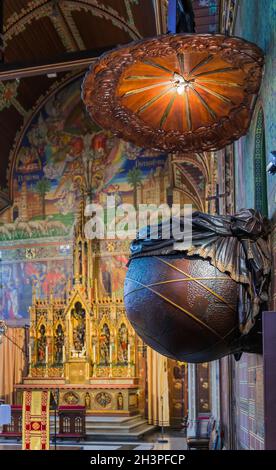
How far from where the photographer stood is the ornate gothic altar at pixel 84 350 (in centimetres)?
1487

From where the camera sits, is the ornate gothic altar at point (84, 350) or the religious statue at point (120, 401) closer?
the religious statue at point (120, 401)

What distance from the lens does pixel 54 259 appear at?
17.6 metres

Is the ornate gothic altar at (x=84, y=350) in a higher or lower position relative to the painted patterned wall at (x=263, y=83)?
lower

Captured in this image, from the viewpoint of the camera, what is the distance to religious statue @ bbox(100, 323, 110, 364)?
15.7 metres

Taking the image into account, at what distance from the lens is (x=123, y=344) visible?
15.6m

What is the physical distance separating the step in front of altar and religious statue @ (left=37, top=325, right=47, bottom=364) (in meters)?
2.39

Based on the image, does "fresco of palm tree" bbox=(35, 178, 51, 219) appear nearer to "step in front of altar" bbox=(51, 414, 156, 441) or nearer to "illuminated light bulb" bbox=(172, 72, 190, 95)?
"step in front of altar" bbox=(51, 414, 156, 441)

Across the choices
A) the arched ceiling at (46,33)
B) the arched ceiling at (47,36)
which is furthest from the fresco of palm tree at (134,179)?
the arched ceiling at (46,33)

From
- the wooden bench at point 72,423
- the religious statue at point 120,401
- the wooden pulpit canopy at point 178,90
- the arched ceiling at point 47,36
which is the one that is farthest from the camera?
the arched ceiling at point 47,36

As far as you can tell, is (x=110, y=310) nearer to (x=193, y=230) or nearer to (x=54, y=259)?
(x=54, y=259)

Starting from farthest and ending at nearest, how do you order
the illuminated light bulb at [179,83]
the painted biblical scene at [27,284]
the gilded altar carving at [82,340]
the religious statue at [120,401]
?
the painted biblical scene at [27,284]
the gilded altar carving at [82,340]
the religious statue at [120,401]
the illuminated light bulb at [179,83]

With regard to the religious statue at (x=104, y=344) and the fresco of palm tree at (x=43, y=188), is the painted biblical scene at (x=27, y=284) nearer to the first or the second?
the fresco of palm tree at (x=43, y=188)

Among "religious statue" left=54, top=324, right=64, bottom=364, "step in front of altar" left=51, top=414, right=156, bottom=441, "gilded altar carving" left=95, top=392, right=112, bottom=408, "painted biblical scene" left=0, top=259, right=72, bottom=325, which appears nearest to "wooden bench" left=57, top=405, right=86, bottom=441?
"step in front of altar" left=51, top=414, right=156, bottom=441

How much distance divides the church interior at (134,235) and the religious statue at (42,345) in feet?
0.27
